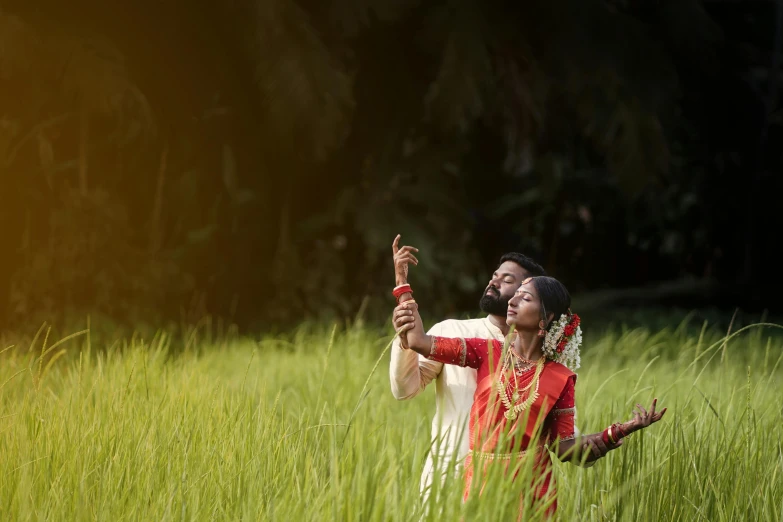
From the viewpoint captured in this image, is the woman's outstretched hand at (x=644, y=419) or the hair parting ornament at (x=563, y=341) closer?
the woman's outstretched hand at (x=644, y=419)

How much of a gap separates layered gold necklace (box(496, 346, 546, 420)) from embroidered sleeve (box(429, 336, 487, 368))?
0.34ft

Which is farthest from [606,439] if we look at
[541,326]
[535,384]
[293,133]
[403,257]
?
[293,133]

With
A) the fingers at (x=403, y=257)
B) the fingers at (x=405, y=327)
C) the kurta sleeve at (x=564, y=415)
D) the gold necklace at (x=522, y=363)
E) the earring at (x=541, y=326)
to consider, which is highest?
the fingers at (x=403, y=257)

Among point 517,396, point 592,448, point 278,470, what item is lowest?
point 278,470

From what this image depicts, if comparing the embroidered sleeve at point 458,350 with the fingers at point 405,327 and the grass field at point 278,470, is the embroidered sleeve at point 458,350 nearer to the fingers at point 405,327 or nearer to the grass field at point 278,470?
the fingers at point 405,327

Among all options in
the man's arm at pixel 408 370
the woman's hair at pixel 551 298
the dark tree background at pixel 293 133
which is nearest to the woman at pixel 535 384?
the woman's hair at pixel 551 298

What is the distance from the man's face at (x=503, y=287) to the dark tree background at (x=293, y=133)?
435 cm

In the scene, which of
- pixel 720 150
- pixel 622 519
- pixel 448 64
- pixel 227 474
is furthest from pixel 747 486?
pixel 720 150

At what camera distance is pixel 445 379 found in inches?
132

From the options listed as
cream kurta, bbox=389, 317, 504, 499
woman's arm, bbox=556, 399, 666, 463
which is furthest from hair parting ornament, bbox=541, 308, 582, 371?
cream kurta, bbox=389, 317, 504, 499

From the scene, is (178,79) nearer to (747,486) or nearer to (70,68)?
(70,68)

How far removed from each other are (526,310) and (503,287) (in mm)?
399

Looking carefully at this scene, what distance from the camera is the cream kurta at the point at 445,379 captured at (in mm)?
3186

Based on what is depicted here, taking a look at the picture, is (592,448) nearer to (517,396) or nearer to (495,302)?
(517,396)
